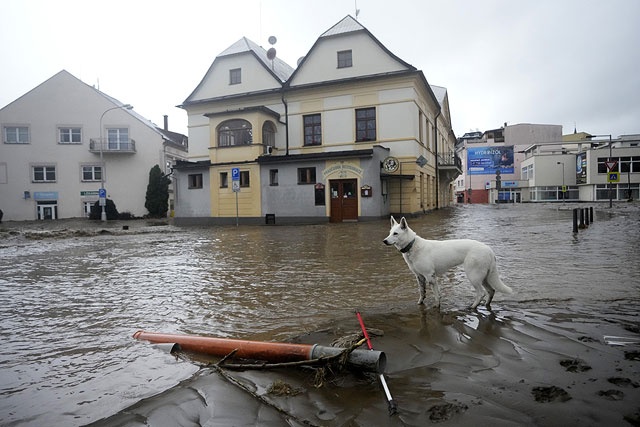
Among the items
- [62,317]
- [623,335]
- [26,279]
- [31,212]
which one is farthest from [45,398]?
[31,212]

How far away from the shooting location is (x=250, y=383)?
3.39m

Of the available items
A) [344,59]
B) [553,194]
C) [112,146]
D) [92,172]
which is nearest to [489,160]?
[553,194]

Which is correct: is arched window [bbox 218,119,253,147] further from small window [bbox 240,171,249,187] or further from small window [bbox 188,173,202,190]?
small window [bbox 188,173,202,190]

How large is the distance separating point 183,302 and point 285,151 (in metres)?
23.4

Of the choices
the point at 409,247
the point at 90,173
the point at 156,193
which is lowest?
the point at 409,247

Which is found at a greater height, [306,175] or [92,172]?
[92,172]

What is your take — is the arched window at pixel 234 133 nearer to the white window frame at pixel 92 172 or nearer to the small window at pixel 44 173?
the white window frame at pixel 92 172

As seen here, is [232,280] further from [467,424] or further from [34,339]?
[467,424]

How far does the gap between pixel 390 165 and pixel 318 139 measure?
6393 millimetres

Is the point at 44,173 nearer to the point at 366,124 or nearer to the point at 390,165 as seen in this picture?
the point at 366,124

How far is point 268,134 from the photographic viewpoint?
2852 centimetres

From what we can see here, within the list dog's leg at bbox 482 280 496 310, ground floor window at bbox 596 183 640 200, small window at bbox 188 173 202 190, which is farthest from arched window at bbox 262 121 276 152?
ground floor window at bbox 596 183 640 200

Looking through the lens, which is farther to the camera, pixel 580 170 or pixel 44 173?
pixel 580 170

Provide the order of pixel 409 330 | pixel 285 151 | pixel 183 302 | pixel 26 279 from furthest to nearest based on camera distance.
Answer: pixel 285 151 → pixel 26 279 → pixel 183 302 → pixel 409 330
